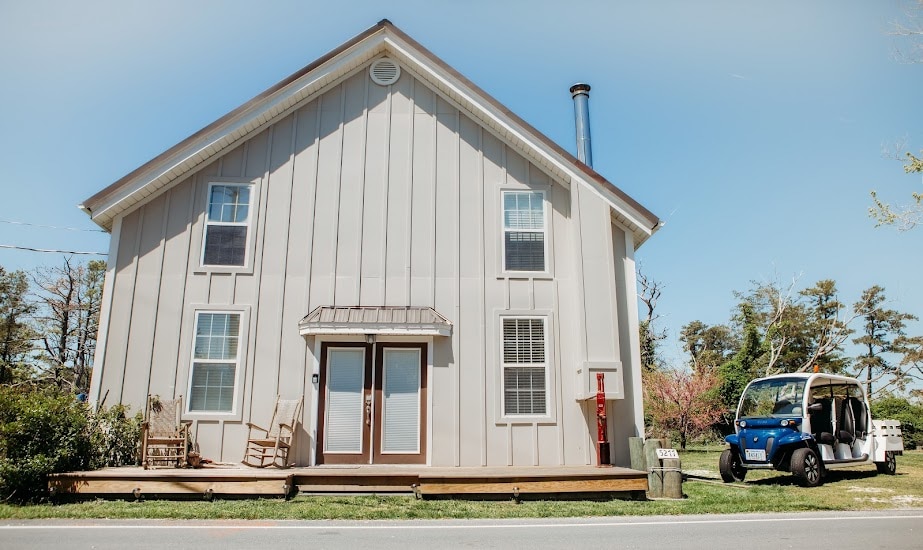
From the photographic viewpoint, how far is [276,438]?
993 centimetres

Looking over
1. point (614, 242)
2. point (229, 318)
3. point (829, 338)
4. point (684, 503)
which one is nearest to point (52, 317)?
point (229, 318)

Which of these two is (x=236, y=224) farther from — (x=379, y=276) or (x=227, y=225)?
(x=379, y=276)

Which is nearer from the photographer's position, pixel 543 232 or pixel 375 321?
pixel 375 321

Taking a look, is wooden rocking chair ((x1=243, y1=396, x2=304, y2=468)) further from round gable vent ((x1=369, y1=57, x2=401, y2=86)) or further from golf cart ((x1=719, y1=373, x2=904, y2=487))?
golf cart ((x1=719, y1=373, x2=904, y2=487))

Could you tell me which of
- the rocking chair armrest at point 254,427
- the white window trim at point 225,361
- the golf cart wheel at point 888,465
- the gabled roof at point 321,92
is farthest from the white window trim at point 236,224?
the golf cart wheel at point 888,465

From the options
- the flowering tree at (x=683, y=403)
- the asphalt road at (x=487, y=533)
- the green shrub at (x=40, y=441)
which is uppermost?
the flowering tree at (x=683, y=403)

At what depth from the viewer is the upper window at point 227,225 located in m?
11.2

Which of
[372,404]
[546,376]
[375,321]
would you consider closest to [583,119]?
[546,376]

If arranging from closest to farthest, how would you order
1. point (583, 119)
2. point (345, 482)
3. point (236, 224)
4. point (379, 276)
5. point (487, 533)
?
1. point (487, 533)
2. point (345, 482)
3. point (379, 276)
4. point (236, 224)
5. point (583, 119)

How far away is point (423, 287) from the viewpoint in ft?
36.7

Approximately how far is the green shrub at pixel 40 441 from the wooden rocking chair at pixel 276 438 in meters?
2.13

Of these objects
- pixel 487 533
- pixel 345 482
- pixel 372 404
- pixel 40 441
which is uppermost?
pixel 372 404

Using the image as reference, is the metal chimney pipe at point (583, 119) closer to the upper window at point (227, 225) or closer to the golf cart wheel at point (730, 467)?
the golf cart wheel at point (730, 467)

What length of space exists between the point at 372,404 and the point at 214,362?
2.78 metres
